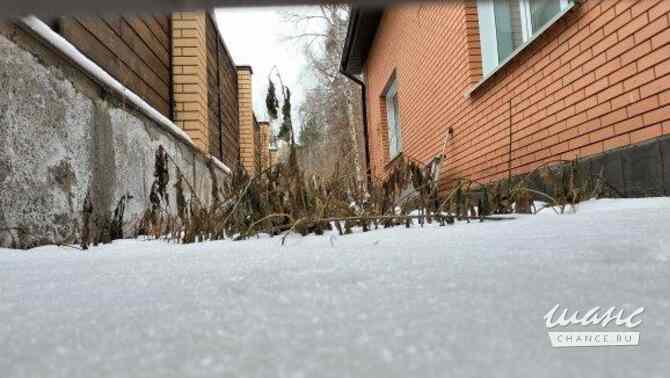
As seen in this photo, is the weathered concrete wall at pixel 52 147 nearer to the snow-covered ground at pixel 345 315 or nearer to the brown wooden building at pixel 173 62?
the brown wooden building at pixel 173 62

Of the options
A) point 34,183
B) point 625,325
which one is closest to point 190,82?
point 34,183

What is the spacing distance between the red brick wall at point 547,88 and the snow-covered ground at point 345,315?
42 cm

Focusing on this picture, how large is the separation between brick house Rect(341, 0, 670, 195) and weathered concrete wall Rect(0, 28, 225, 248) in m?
1.78

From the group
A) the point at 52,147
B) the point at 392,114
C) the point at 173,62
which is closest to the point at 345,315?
the point at 52,147

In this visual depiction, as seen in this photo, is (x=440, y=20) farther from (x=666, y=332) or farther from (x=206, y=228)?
(x=666, y=332)

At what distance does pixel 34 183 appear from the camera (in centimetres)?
218

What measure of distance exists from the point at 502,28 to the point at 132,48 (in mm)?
3398

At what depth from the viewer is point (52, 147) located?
7.69 feet

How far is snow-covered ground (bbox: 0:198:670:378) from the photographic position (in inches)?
14.4

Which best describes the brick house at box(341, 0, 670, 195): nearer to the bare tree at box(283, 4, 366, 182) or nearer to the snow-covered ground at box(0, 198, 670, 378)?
the snow-covered ground at box(0, 198, 670, 378)

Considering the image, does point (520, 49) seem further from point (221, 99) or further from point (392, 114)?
point (392, 114)

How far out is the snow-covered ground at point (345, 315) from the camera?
365 millimetres

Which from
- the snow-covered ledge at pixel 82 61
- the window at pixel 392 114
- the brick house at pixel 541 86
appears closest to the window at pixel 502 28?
the brick house at pixel 541 86

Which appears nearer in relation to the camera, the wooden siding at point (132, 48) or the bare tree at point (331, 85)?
the wooden siding at point (132, 48)
